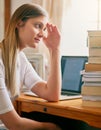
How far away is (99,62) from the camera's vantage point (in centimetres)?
141

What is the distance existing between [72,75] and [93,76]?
55 cm

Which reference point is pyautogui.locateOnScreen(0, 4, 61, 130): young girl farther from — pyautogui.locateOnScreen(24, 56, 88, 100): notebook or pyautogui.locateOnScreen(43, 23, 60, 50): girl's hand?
pyautogui.locateOnScreen(24, 56, 88, 100): notebook

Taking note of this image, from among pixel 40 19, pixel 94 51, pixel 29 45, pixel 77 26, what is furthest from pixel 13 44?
pixel 77 26

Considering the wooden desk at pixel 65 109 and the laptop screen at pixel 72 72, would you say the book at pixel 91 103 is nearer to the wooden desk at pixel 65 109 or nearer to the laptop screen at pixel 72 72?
the wooden desk at pixel 65 109

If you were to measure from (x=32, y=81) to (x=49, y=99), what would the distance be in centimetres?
21

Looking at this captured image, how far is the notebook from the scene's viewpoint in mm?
1854

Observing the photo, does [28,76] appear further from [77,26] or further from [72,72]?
[77,26]

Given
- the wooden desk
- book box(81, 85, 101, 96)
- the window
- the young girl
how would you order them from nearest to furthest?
the wooden desk
book box(81, 85, 101, 96)
the young girl
the window

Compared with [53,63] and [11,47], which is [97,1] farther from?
[11,47]

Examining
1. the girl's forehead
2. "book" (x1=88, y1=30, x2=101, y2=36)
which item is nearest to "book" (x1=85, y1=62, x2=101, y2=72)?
"book" (x1=88, y1=30, x2=101, y2=36)

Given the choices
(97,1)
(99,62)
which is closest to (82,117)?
(99,62)

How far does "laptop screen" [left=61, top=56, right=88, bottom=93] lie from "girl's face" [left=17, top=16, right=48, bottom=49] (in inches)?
15.8

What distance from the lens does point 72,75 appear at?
1.92 metres

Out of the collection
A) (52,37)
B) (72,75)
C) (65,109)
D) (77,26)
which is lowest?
(65,109)
